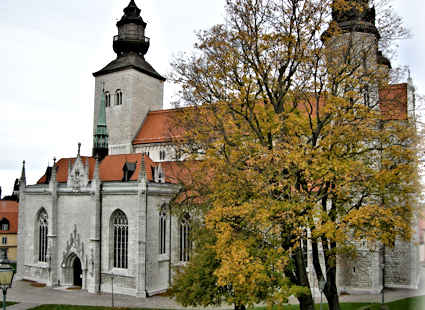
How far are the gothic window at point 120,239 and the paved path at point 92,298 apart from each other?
215cm

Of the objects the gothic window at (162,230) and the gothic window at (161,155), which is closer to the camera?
the gothic window at (162,230)

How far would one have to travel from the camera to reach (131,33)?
3809 cm

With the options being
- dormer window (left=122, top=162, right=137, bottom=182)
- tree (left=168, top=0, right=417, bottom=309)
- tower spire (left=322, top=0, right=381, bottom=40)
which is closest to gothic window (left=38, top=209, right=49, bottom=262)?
dormer window (left=122, top=162, right=137, bottom=182)

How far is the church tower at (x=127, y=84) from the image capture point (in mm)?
37062

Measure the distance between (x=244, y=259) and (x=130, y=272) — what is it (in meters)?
16.5

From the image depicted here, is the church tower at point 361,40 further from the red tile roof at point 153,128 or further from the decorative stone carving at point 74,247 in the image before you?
the red tile roof at point 153,128

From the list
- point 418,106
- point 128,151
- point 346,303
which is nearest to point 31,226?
point 128,151

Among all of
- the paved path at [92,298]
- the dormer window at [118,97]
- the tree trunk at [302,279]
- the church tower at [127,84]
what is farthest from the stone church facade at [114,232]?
the tree trunk at [302,279]

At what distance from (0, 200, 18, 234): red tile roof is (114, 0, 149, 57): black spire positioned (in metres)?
24.5

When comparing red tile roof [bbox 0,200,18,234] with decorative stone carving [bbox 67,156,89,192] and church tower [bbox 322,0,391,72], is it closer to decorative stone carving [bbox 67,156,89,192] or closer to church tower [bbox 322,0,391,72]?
decorative stone carving [bbox 67,156,89,192]

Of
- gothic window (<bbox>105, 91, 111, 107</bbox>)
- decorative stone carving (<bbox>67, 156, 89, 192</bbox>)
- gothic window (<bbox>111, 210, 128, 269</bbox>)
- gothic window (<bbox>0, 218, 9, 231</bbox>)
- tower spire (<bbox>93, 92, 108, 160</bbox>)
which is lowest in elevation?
gothic window (<bbox>0, 218, 9, 231</bbox>)

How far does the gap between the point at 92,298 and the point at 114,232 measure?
4.34 meters

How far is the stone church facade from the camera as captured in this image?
24.0 m

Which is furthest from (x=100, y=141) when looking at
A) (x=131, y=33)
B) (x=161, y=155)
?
(x=131, y=33)
